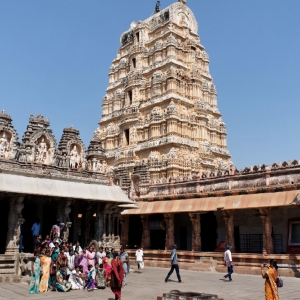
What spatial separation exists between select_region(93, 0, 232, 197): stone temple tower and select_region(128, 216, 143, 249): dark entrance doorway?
9.30m

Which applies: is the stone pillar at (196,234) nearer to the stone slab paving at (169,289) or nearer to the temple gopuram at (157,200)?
the temple gopuram at (157,200)

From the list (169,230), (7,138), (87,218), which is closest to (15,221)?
(7,138)

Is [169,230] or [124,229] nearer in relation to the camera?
[169,230]

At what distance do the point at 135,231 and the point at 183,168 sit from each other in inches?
432

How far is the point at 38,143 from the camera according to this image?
2284 cm

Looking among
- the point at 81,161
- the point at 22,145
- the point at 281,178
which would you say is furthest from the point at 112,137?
the point at 281,178

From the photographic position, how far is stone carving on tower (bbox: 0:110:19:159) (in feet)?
69.7

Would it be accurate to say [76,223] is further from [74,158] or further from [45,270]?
[45,270]

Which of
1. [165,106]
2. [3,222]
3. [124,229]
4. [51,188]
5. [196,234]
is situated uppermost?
[165,106]

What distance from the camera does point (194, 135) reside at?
4350 centimetres

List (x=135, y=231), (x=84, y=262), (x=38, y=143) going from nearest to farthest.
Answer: (x=84, y=262) < (x=38, y=143) < (x=135, y=231)

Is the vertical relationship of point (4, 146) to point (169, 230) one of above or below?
above

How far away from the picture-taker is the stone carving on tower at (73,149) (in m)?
24.4

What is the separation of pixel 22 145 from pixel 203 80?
31557mm
